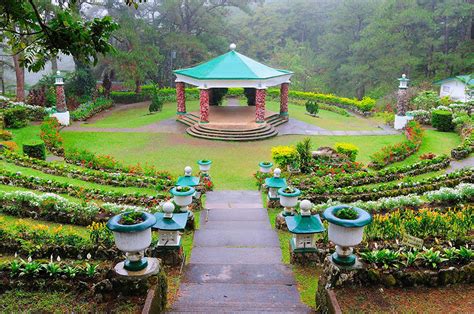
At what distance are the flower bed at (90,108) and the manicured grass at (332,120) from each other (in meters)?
11.8

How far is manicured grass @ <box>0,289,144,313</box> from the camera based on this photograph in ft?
17.9

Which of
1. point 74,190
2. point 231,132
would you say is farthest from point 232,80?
point 74,190

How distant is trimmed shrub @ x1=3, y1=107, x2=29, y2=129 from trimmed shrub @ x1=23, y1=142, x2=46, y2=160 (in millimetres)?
7208

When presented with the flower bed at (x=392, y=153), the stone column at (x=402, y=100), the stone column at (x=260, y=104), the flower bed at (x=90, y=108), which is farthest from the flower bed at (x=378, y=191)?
the flower bed at (x=90, y=108)

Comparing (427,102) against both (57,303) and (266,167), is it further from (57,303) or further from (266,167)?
(57,303)

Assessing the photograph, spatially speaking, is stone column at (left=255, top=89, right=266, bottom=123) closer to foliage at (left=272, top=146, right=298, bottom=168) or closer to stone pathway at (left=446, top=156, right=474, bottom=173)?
foliage at (left=272, top=146, right=298, bottom=168)

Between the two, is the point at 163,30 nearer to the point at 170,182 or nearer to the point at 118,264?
the point at 170,182

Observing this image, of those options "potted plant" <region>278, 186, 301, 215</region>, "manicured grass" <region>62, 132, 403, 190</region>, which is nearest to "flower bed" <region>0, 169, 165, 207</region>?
"potted plant" <region>278, 186, 301, 215</region>

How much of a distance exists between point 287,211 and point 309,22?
46.7 meters

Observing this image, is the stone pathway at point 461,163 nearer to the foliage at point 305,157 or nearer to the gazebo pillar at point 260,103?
the foliage at point 305,157

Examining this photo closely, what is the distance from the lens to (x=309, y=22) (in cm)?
5266

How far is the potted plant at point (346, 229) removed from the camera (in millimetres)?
5715

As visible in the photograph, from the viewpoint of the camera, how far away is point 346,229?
18.9ft

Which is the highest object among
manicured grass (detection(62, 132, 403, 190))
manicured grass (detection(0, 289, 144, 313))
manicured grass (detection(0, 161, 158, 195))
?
manicured grass (detection(0, 289, 144, 313))
